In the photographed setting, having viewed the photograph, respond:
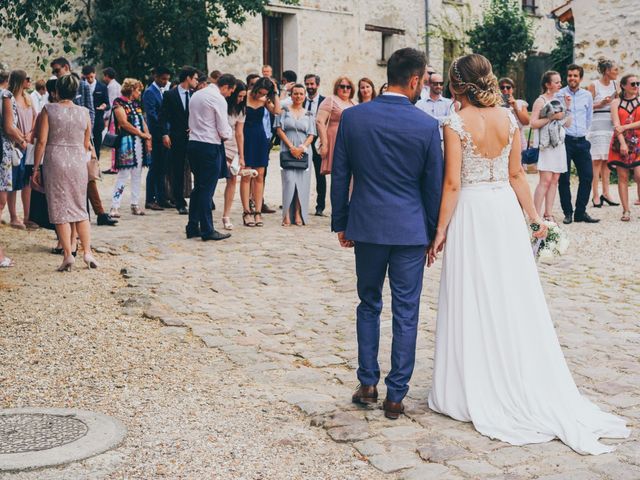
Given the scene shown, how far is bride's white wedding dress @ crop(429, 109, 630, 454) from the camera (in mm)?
5062

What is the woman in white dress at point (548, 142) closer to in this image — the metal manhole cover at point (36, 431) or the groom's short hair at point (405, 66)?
the groom's short hair at point (405, 66)

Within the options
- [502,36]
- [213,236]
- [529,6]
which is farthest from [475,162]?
[529,6]

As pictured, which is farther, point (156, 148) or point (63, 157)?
point (156, 148)

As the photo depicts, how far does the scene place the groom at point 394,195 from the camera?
16.5 ft

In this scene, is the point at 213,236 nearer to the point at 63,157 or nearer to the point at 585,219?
the point at 63,157

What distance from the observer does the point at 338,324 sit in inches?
294

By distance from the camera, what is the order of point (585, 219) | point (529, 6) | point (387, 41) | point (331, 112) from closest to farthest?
point (331, 112) < point (585, 219) < point (387, 41) < point (529, 6)

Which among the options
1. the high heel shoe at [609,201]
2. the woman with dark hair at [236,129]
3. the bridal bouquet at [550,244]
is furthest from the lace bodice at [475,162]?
the high heel shoe at [609,201]

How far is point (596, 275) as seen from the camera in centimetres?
955

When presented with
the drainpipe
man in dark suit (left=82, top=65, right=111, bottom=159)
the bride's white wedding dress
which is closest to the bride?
the bride's white wedding dress

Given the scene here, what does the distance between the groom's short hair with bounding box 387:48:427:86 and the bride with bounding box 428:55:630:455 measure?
0.21m

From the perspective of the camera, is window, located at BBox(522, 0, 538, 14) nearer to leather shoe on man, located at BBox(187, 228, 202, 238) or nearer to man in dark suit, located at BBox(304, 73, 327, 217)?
man in dark suit, located at BBox(304, 73, 327, 217)

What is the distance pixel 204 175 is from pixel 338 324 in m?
4.09

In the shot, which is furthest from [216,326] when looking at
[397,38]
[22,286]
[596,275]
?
[397,38]
